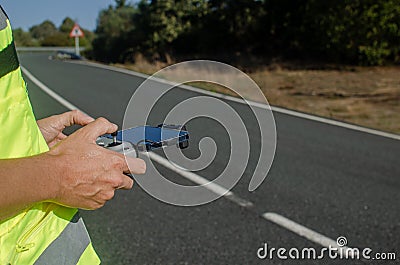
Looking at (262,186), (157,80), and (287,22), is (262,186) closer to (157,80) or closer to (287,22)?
(157,80)

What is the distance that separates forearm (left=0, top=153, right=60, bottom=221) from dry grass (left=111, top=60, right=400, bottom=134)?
7.85m

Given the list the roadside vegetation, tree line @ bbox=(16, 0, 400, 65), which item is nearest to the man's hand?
the roadside vegetation

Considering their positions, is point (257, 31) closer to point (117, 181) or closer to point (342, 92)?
point (342, 92)

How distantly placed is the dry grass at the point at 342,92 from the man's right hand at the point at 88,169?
25.1 feet

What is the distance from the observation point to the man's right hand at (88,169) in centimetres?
121

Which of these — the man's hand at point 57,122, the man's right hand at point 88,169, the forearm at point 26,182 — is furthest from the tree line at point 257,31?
the forearm at point 26,182

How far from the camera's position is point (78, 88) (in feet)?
42.3

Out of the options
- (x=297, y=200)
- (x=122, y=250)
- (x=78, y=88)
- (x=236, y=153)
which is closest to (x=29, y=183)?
(x=236, y=153)

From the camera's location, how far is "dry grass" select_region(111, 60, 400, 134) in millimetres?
9711

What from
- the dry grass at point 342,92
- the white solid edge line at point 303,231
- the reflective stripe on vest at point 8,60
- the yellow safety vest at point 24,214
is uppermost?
the reflective stripe on vest at point 8,60

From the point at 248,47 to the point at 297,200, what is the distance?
73.4 ft

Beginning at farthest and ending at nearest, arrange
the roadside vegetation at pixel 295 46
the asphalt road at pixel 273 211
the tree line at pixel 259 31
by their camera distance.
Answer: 1. the tree line at pixel 259 31
2. the roadside vegetation at pixel 295 46
3. the asphalt road at pixel 273 211

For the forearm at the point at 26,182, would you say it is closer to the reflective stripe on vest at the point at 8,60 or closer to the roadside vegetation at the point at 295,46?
the reflective stripe on vest at the point at 8,60

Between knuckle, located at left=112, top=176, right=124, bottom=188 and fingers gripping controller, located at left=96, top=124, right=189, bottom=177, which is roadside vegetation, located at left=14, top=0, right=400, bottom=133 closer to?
fingers gripping controller, located at left=96, top=124, right=189, bottom=177
